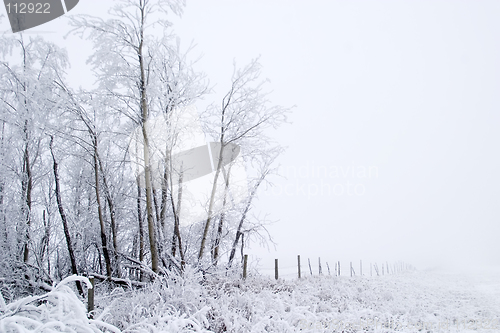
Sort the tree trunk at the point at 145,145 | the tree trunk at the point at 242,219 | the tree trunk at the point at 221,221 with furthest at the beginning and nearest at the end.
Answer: the tree trunk at the point at 242,219
the tree trunk at the point at 221,221
the tree trunk at the point at 145,145

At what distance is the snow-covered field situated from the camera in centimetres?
288

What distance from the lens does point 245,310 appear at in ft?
20.0

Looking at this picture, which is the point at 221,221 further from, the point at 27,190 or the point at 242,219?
the point at 27,190

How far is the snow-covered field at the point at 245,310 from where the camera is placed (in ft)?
9.44

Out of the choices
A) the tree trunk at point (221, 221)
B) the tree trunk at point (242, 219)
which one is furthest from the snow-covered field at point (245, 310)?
the tree trunk at point (221, 221)

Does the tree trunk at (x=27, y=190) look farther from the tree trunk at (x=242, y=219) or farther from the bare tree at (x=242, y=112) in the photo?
the tree trunk at (x=242, y=219)

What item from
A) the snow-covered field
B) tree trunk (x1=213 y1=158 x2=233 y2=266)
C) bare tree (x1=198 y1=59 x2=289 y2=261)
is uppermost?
bare tree (x1=198 y1=59 x2=289 y2=261)

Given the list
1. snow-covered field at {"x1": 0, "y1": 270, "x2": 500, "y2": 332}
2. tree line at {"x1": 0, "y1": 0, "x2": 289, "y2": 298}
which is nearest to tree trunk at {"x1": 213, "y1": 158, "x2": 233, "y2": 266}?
tree line at {"x1": 0, "y1": 0, "x2": 289, "y2": 298}

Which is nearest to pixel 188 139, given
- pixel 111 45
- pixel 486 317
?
pixel 111 45

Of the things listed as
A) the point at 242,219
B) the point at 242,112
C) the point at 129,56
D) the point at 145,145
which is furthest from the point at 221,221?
the point at 129,56

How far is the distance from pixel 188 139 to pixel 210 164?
54.2 inches

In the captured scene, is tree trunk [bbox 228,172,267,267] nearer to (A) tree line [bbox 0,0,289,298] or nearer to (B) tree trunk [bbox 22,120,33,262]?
(A) tree line [bbox 0,0,289,298]

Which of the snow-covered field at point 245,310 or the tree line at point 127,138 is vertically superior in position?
the tree line at point 127,138

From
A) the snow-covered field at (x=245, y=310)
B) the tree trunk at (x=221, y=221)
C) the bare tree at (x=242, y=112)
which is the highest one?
the bare tree at (x=242, y=112)
